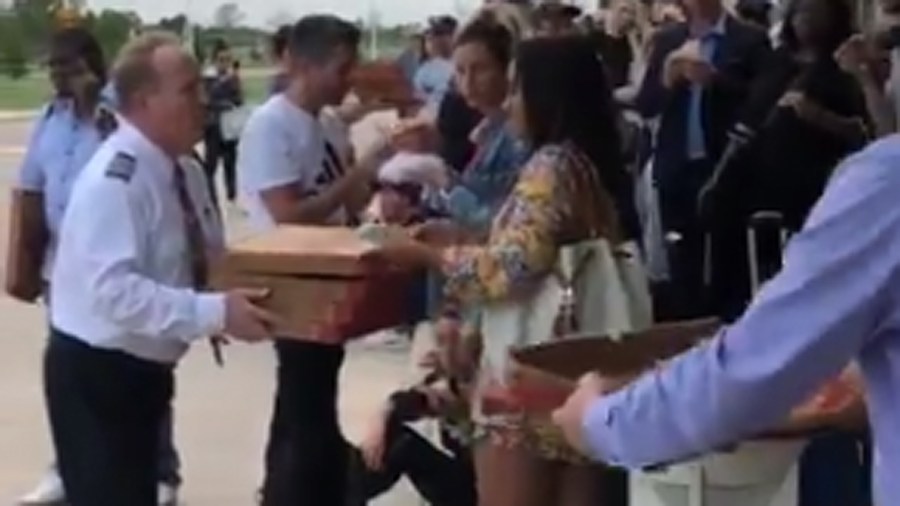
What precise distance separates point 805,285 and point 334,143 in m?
4.97

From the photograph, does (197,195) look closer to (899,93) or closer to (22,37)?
(899,93)

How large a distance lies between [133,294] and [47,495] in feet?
11.1

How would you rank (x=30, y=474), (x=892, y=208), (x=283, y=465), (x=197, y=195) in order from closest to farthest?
1. (x=892, y=208)
2. (x=197, y=195)
3. (x=283, y=465)
4. (x=30, y=474)

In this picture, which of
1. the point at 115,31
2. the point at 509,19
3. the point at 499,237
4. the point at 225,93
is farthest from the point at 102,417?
the point at 115,31

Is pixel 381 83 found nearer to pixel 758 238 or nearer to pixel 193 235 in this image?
pixel 758 238

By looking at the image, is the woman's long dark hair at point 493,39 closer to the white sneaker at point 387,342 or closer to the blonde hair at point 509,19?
the blonde hair at point 509,19

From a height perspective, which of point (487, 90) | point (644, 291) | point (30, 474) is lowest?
point (30, 474)

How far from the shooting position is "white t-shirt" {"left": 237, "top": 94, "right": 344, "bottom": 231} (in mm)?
7059

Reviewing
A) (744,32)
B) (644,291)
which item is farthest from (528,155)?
(744,32)

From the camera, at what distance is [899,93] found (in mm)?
2551

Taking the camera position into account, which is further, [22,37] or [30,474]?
[22,37]

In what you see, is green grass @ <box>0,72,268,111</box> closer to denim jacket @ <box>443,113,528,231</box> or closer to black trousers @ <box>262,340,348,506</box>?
black trousers @ <box>262,340,348,506</box>

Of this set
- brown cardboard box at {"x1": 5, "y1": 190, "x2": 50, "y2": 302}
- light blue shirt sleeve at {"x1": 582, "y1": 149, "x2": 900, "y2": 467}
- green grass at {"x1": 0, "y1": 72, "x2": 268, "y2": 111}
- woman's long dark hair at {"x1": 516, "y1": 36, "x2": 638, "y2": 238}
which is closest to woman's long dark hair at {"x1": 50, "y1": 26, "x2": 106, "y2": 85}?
brown cardboard box at {"x1": 5, "y1": 190, "x2": 50, "y2": 302}

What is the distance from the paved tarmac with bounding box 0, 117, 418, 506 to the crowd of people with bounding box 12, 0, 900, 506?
25.0 inches
